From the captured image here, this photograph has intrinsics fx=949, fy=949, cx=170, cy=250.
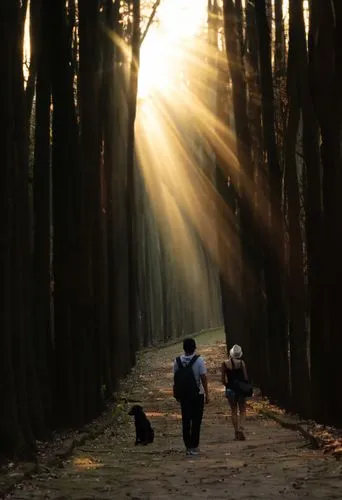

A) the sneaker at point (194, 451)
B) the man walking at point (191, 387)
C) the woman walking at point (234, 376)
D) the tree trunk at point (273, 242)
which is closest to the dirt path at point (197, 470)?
the sneaker at point (194, 451)

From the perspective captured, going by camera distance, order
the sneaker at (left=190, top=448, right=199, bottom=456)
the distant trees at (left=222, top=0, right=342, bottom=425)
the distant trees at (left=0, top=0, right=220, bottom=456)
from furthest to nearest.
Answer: the distant trees at (left=222, top=0, right=342, bottom=425), the sneaker at (left=190, top=448, right=199, bottom=456), the distant trees at (left=0, top=0, right=220, bottom=456)

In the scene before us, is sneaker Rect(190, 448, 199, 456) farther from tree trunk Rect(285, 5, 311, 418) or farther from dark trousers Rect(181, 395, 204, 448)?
tree trunk Rect(285, 5, 311, 418)

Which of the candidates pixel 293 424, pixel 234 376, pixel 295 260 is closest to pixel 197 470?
pixel 234 376

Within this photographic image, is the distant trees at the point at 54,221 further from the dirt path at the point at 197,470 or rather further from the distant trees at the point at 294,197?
the distant trees at the point at 294,197

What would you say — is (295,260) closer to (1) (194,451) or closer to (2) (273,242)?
(2) (273,242)

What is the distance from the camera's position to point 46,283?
1425 centimetres

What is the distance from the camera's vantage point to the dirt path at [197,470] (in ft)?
29.8

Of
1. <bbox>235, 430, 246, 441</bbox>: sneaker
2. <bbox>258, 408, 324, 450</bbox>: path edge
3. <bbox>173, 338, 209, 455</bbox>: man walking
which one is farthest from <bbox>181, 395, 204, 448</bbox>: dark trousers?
<bbox>235, 430, 246, 441</bbox>: sneaker

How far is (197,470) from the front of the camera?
10.8m

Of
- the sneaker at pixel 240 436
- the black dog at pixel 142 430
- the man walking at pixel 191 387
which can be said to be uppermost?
the man walking at pixel 191 387

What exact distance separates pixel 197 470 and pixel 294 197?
6568 millimetres

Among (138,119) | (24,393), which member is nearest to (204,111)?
(138,119)

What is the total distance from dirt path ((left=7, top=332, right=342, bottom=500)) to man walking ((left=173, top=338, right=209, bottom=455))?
41 cm

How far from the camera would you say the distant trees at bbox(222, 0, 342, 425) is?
13172 mm
